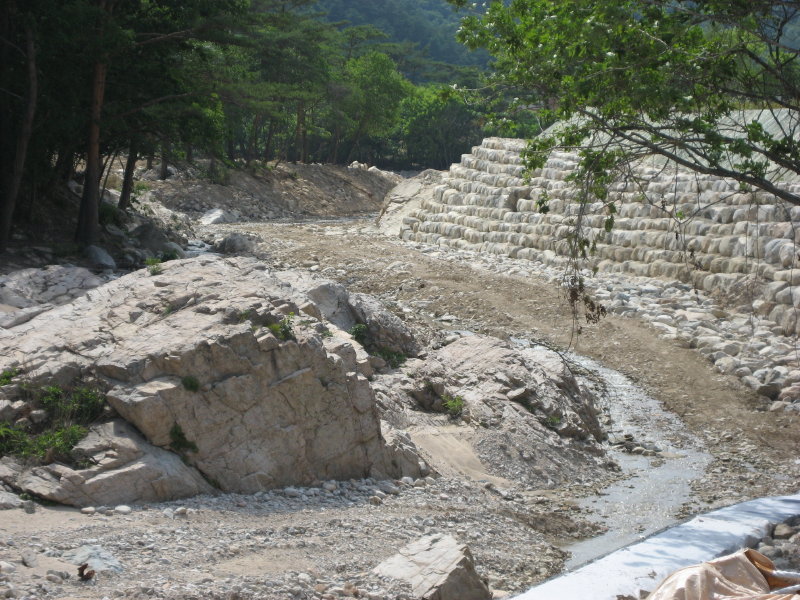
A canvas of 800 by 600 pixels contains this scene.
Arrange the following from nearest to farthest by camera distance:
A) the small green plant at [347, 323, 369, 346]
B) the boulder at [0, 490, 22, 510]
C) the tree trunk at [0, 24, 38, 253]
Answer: the boulder at [0, 490, 22, 510] → the small green plant at [347, 323, 369, 346] → the tree trunk at [0, 24, 38, 253]

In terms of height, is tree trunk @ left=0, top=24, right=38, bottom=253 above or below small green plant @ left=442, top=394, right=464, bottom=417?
above

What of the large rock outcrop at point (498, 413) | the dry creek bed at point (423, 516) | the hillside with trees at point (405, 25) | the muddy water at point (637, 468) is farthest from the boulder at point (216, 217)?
the hillside with trees at point (405, 25)

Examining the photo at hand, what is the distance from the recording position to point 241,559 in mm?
5777

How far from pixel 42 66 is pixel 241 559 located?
1140 cm

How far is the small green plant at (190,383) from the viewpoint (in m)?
7.02

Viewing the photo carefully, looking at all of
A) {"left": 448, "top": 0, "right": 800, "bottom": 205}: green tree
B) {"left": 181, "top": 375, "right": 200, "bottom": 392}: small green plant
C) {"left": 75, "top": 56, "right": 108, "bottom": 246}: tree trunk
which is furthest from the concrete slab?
{"left": 75, "top": 56, "right": 108, "bottom": 246}: tree trunk

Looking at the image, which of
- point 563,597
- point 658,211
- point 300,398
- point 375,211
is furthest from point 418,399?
point 375,211

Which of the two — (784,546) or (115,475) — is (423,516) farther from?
(784,546)

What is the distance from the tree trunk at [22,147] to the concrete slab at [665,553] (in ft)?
36.7

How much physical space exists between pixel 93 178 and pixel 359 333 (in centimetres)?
697

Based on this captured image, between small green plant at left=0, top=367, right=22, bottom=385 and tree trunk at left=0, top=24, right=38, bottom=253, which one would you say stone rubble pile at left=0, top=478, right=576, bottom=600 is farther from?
tree trunk at left=0, top=24, right=38, bottom=253

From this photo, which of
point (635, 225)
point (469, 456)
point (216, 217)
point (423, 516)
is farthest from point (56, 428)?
point (216, 217)

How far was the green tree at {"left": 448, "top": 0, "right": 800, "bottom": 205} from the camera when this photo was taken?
735 centimetres

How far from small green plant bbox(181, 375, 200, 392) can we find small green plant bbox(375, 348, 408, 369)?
13.2ft
